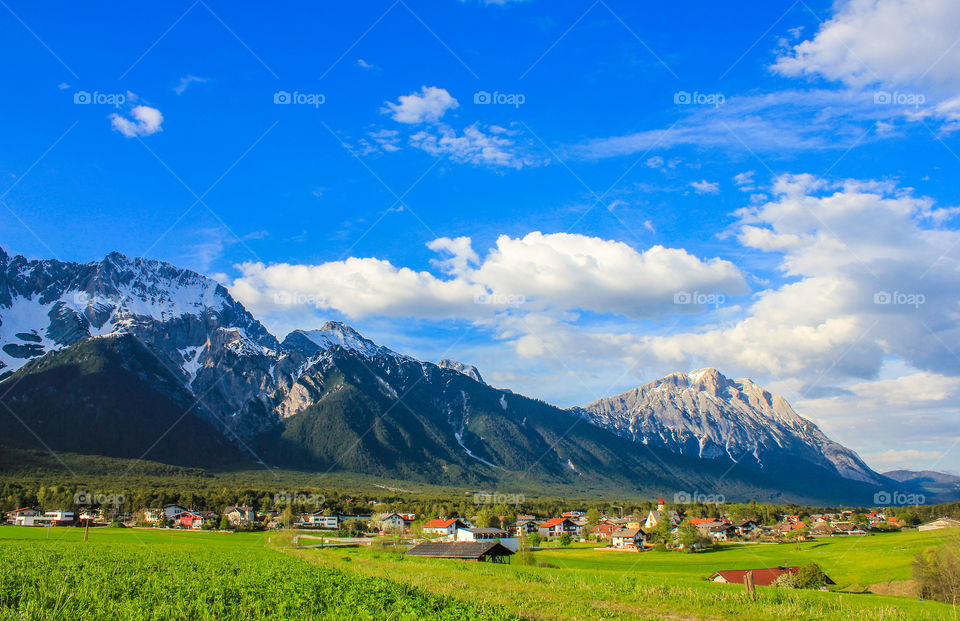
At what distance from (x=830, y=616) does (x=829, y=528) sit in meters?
143

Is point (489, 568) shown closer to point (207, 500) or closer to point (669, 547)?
point (669, 547)

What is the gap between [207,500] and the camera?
175625 mm

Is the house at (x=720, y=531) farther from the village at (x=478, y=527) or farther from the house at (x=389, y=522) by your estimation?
the house at (x=389, y=522)

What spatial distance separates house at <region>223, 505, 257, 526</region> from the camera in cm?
15625

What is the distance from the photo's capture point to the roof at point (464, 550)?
79125mm

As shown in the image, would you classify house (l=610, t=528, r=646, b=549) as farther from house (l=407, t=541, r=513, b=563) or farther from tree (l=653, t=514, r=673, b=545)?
house (l=407, t=541, r=513, b=563)

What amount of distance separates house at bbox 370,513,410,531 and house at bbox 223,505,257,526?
34.3 metres

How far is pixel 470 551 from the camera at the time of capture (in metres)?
79.6

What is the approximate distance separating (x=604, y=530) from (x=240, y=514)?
98.1 metres

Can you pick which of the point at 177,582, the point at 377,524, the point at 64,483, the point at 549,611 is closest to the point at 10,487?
the point at 64,483

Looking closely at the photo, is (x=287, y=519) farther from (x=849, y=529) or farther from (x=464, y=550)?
(x=849, y=529)

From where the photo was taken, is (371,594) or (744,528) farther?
(744,528)

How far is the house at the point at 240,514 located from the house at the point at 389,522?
34260mm

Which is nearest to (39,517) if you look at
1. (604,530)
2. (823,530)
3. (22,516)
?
(22,516)
